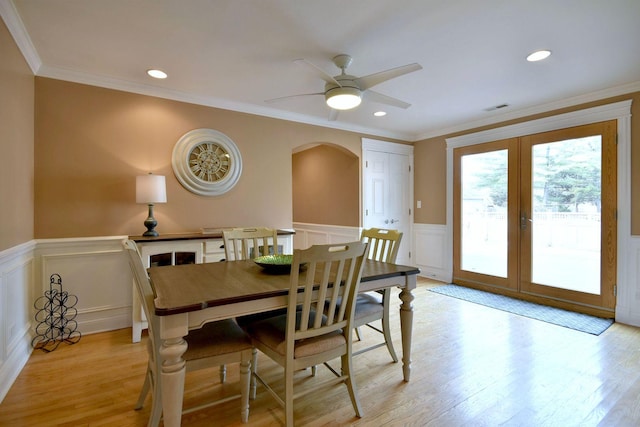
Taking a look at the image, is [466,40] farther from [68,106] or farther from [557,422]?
[68,106]

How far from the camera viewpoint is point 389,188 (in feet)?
17.2

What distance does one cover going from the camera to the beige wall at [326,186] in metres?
5.02

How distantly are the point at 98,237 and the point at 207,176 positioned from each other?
1185 mm

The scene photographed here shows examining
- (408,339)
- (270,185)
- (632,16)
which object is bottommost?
(408,339)

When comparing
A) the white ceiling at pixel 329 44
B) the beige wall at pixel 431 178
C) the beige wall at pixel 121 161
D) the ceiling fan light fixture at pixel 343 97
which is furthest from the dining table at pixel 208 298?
the beige wall at pixel 431 178

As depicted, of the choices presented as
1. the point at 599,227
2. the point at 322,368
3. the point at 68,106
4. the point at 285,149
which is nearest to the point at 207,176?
the point at 285,149

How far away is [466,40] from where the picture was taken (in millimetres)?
2365

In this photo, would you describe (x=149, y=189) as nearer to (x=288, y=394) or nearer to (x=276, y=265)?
(x=276, y=265)

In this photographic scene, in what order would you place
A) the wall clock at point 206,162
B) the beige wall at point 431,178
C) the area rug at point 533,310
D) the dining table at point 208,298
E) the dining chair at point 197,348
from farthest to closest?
1. the beige wall at point 431,178
2. the wall clock at point 206,162
3. the area rug at point 533,310
4. the dining chair at point 197,348
5. the dining table at point 208,298

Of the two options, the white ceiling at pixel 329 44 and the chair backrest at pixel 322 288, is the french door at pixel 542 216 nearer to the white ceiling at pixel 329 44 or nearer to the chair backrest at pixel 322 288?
the white ceiling at pixel 329 44

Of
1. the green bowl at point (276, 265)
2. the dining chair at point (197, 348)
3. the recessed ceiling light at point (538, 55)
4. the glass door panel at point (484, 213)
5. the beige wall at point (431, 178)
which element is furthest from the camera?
the beige wall at point (431, 178)

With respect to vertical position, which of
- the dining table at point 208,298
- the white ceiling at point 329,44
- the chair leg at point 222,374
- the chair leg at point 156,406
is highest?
the white ceiling at point 329,44

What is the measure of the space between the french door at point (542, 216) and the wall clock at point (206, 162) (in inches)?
130

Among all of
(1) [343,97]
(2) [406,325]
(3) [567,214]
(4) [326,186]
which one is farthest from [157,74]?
(3) [567,214]
